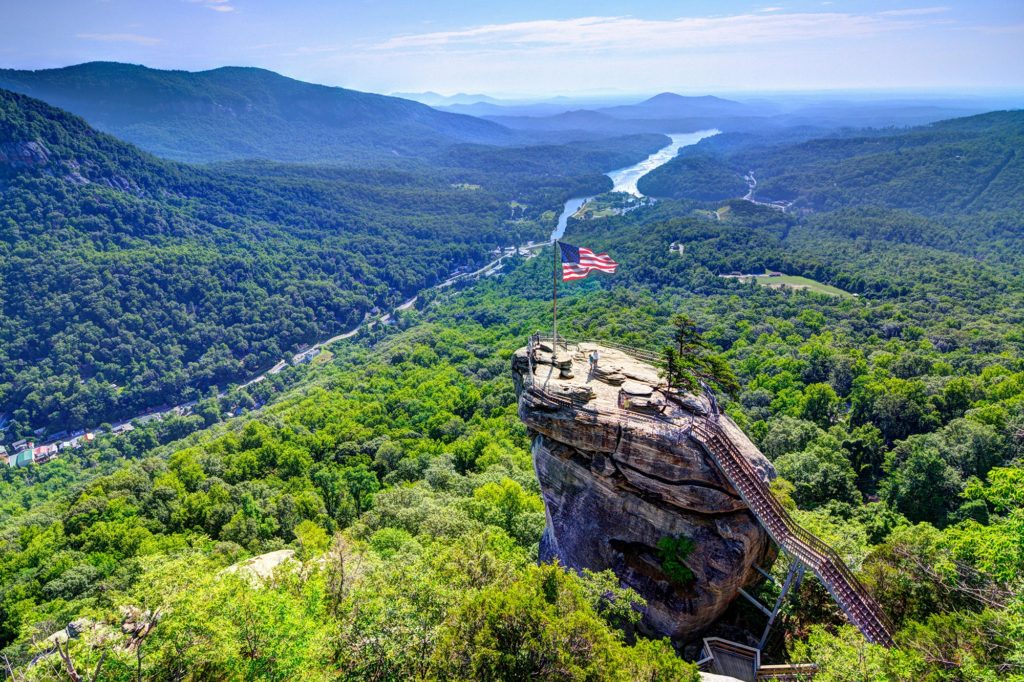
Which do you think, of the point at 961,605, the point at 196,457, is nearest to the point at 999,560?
the point at 961,605

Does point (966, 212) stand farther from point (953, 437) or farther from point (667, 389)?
point (667, 389)

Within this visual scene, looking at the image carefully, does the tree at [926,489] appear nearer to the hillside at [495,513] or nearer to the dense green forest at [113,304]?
the hillside at [495,513]

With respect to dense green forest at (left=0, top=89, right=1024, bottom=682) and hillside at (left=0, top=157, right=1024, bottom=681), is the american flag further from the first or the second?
dense green forest at (left=0, top=89, right=1024, bottom=682)

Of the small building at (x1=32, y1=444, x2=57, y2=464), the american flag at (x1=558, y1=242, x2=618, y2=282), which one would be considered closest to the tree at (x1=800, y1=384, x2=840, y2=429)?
the american flag at (x1=558, y1=242, x2=618, y2=282)

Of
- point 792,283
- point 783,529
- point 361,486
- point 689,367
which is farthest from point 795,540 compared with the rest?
point 792,283

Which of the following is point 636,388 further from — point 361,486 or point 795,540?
point 361,486

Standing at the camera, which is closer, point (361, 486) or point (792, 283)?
point (361, 486)

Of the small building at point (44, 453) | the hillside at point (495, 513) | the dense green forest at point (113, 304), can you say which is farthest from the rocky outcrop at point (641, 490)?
the dense green forest at point (113, 304)
